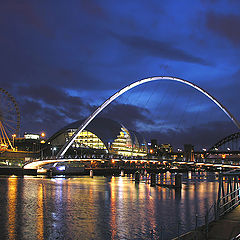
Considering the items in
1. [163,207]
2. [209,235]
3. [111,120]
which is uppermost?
[111,120]

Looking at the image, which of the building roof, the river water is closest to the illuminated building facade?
the building roof

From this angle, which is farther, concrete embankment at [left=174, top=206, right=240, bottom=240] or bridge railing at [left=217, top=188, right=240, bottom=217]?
bridge railing at [left=217, top=188, right=240, bottom=217]

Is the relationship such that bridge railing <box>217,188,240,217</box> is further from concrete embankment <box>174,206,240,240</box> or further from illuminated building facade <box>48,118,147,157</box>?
illuminated building facade <box>48,118,147,157</box>

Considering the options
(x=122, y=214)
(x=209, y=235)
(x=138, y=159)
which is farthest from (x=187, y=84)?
(x=209, y=235)

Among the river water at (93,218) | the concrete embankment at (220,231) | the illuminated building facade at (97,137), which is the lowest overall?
the river water at (93,218)

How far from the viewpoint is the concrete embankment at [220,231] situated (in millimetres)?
16652

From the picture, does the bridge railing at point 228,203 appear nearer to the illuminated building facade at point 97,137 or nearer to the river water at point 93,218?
the river water at point 93,218

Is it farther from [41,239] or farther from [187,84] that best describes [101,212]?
[187,84]

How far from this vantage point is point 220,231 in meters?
17.6

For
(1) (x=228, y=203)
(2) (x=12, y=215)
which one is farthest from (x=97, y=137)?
(1) (x=228, y=203)

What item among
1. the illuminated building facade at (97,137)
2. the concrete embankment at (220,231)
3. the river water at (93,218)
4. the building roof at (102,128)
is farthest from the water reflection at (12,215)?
the building roof at (102,128)

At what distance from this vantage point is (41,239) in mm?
23000

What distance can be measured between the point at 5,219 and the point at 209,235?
1959cm

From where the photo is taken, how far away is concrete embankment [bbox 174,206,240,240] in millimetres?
16652
